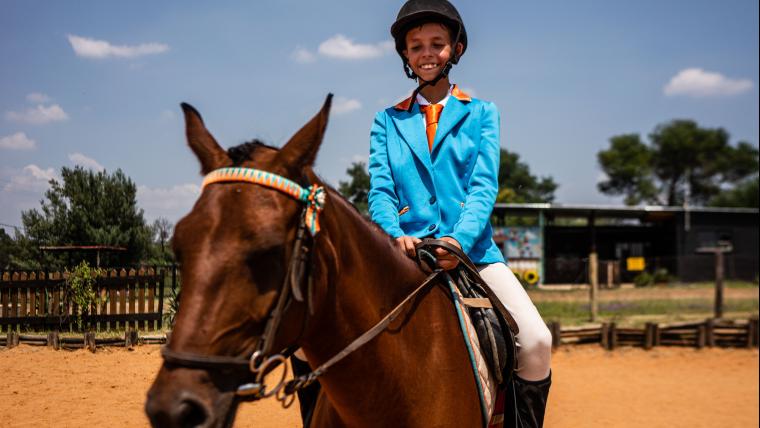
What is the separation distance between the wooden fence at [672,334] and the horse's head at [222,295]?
554 inches

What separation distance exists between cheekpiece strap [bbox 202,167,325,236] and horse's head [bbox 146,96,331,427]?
20mm

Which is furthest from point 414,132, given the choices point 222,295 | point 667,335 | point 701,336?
point 701,336

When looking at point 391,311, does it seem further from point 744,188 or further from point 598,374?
point 744,188

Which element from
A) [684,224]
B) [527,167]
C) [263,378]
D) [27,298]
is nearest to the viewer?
[263,378]

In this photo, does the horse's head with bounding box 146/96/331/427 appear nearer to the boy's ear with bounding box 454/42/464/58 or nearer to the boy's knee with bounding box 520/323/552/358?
the boy's knee with bounding box 520/323/552/358

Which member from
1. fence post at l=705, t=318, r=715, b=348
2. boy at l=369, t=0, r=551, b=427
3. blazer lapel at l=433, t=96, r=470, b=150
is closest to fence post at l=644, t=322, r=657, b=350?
fence post at l=705, t=318, r=715, b=348

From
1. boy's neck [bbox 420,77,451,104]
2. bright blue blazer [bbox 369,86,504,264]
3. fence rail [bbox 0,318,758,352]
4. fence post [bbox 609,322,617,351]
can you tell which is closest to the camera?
bright blue blazer [bbox 369,86,504,264]

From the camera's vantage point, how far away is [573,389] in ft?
37.4

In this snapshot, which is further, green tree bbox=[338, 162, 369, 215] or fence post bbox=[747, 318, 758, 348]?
fence post bbox=[747, 318, 758, 348]

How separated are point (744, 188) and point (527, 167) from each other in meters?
26.5

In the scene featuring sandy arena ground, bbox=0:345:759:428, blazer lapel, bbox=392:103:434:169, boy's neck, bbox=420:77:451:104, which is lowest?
sandy arena ground, bbox=0:345:759:428

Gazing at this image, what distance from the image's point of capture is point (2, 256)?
454 cm

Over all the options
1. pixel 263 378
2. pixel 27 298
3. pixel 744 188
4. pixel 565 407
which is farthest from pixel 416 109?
pixel 744 188

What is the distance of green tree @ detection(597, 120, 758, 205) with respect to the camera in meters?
66.6
